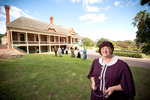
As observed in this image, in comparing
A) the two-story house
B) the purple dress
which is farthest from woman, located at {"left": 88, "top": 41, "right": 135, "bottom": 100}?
the two-story house

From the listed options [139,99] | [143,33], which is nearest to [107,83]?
[139,99]

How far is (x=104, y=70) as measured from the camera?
1.50 m

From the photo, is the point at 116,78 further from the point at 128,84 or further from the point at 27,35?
the point at 27,35

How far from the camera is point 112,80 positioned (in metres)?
1.37

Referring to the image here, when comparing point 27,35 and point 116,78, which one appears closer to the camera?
point 116,78

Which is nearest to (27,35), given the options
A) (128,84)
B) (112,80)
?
(112,80)

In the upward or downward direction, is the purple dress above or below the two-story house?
below

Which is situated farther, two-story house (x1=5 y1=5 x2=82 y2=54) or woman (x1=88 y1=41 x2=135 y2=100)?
two-story house (x1=5 y1=5 x2=82 y2=54)

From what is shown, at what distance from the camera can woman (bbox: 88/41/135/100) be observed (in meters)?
1.31

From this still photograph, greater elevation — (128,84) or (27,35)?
(27,35)

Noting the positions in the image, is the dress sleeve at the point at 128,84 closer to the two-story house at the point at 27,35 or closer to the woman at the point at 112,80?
the woman at the point at 112,80

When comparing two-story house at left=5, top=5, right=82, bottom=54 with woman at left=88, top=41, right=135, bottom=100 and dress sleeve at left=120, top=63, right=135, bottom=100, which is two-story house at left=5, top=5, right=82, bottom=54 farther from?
dress sleeve at left=120, top=63, right=135, bottom=100

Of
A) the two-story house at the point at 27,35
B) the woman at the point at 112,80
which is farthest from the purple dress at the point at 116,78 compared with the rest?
the two-story house at the point at 27,35

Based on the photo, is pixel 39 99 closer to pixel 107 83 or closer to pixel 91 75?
pixel 91 75
